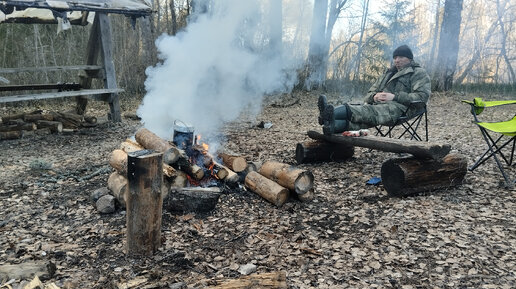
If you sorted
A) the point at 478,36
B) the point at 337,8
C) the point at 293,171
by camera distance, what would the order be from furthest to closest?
the point at 478,36 < the point at 337,8 < the point at 293,171

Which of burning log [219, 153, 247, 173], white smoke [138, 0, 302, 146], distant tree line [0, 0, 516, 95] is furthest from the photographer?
distant tree line [0, 0, 516, 95]

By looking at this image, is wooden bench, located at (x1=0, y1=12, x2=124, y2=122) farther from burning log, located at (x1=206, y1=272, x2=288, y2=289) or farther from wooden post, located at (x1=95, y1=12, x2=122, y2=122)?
burning log, located at (x1=206, y1=272, x2=288, y2=289)

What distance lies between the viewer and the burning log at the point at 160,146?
12.9 feet

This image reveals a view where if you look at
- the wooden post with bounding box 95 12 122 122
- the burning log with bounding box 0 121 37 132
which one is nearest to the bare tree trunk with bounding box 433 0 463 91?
the wooden post with bounding box 95 12 122 122

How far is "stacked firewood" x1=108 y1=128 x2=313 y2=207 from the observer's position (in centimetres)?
381

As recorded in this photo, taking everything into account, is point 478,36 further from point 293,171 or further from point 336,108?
point 293,171

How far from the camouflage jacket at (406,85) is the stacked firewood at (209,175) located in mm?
2218

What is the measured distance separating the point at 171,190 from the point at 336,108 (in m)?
2.54

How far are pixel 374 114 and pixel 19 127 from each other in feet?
22.6

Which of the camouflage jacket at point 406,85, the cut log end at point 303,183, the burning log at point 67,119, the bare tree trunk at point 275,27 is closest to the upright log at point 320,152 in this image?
the camouflage jacket at point 406,85

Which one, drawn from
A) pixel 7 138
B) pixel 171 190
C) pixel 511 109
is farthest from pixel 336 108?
pixel 511 109

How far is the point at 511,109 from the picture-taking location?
9.29m

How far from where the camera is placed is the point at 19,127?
24.0 ft

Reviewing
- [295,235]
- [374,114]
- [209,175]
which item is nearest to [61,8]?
[209,175]
